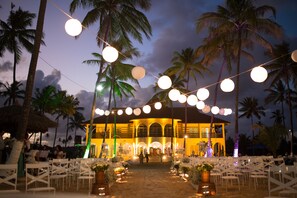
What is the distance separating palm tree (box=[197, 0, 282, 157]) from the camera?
66.7ft

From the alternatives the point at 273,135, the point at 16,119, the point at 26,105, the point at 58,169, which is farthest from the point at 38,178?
the point at 273,135

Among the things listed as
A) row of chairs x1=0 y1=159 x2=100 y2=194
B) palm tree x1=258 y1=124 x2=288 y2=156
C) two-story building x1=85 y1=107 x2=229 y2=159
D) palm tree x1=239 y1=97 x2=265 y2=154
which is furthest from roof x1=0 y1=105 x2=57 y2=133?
palm tree x1=239 y1=97 x2=265 y2=154

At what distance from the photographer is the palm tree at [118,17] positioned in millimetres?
18828

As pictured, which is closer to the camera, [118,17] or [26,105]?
[26,105]

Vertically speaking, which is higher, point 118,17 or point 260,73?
point 118,17

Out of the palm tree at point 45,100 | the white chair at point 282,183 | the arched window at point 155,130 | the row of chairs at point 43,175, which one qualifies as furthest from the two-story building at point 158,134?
the white chair at point 282,183

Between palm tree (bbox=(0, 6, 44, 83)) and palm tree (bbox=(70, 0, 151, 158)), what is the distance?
12.4 m

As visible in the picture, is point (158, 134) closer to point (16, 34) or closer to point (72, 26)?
point (16, 34)

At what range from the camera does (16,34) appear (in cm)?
2928

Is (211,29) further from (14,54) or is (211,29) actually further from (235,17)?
(14,54)

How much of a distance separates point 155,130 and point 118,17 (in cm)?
2168

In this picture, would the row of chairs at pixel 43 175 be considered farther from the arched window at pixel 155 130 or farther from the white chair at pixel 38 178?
the arched window at pixel 155 130

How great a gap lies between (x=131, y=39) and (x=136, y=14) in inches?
70.5

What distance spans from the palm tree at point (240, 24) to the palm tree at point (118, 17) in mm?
5584
